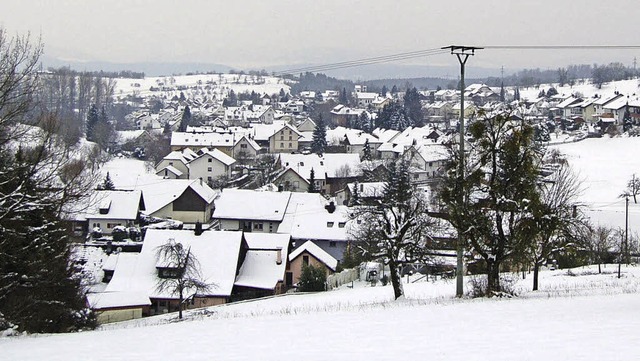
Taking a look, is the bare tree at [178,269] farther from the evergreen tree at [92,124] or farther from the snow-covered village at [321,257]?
the evergreen tree at [92,124]

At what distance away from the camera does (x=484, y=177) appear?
16.3m

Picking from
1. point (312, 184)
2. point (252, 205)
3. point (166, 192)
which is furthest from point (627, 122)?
point (166, 192)

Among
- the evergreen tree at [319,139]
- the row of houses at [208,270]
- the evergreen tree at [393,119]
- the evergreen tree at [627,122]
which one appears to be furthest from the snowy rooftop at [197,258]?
the evergreen tree at [393,119]

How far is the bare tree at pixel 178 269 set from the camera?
26.1 metres

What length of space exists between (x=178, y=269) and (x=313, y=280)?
6642 millimetres

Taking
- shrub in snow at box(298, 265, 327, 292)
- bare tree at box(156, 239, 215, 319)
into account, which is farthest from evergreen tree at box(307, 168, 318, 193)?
bare tree at box(156, 239, 215, 319)

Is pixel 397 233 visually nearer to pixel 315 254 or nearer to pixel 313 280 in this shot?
pixel 313 280

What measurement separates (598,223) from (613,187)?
59.3ft

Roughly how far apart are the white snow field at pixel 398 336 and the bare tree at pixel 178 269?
1273cm

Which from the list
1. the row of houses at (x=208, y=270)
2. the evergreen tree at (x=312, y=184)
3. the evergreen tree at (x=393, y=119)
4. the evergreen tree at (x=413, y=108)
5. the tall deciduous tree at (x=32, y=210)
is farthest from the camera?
the evergreen tree at (x=413, y=108)

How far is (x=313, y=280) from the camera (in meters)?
30.2

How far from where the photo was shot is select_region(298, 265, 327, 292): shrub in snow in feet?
99.2

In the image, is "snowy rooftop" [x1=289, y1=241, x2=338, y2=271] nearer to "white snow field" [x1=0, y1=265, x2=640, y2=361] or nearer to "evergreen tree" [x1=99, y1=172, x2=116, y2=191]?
"white snow field" [x1=0, y1=265, x2=640, y2=361]

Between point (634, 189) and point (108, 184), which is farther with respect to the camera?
point (108, 184)
